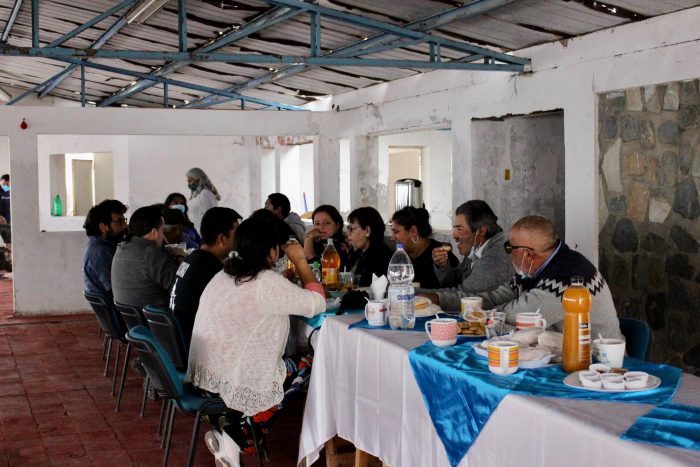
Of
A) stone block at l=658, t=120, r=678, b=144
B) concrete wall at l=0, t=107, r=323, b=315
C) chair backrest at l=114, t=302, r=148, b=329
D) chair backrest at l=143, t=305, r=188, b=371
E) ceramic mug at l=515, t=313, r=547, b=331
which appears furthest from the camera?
concrete wall at l=0, t=107, r=323, b=315

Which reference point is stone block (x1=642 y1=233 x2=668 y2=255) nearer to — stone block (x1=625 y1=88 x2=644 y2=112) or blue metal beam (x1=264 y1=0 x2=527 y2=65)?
stone block (x1=625 y1=88 x2=644 y2=112)

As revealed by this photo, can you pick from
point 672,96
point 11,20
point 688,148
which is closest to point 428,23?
point 672,96

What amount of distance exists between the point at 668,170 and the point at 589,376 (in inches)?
124

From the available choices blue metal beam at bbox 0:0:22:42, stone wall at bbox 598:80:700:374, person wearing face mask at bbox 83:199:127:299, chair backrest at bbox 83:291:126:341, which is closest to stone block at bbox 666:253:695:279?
stone wall at bbox 598:80:700:374

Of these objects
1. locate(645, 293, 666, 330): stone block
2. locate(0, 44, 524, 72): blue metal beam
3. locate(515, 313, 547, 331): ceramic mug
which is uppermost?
locate(0, 44, 524, 72): blue metal beam

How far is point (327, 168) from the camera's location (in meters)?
9.51

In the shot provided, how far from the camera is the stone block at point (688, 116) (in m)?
4.98

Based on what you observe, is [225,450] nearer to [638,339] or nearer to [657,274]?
[638,339]

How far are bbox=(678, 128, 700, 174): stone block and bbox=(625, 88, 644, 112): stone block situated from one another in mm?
394

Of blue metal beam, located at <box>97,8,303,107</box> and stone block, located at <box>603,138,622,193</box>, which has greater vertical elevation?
blue metal beam, located at <box>97,8,303,107</box>

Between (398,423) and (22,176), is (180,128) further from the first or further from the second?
(398,423)

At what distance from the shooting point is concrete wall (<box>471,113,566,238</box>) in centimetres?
718

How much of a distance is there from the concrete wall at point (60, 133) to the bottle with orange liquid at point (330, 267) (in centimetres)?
403

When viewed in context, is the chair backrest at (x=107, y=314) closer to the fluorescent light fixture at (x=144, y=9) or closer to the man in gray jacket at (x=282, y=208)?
the man in gray jacket at (x=282, y=208)
